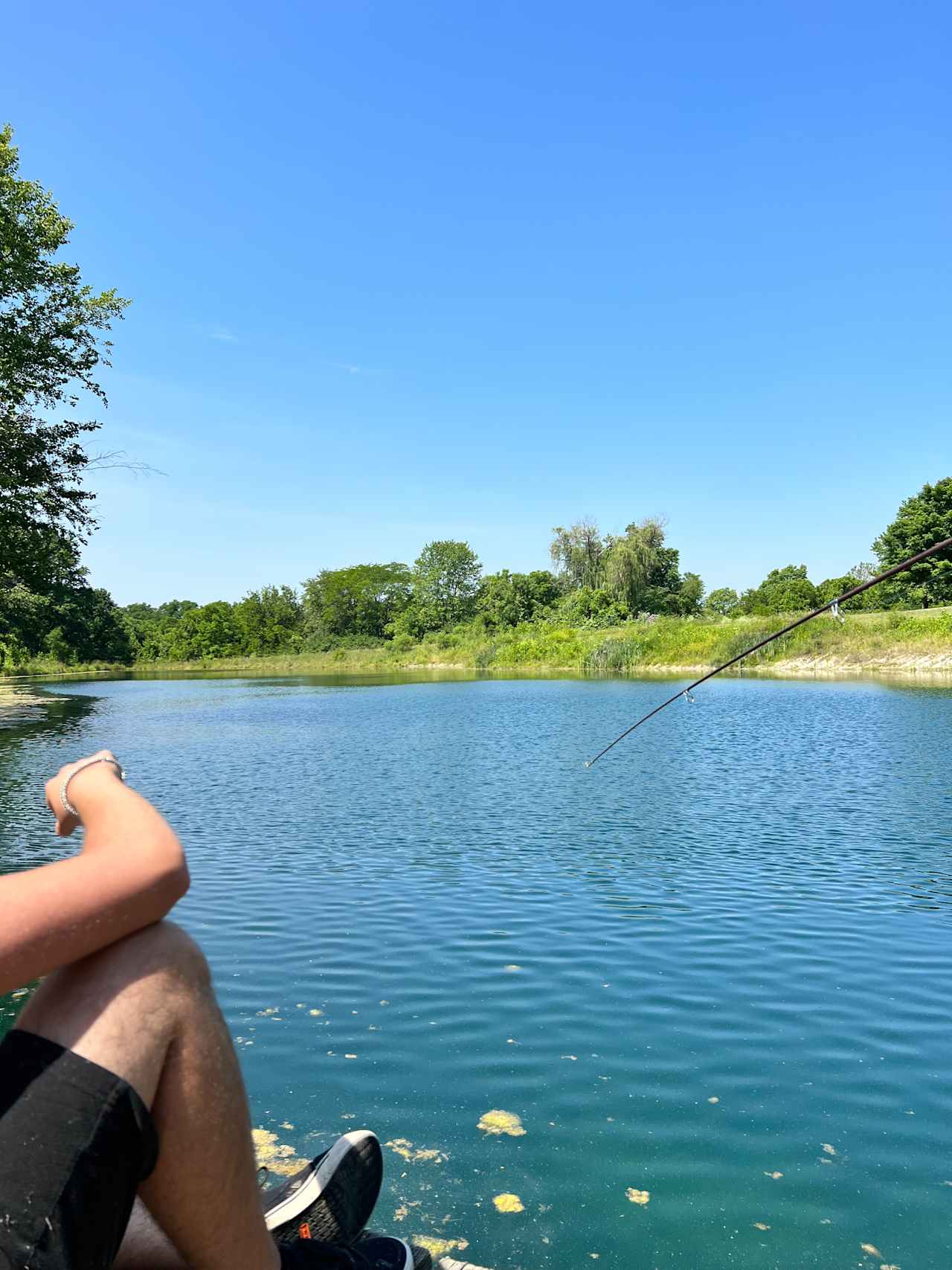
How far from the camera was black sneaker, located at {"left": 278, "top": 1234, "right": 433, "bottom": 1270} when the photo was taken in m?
2.16

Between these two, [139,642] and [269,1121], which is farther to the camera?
[139,642]

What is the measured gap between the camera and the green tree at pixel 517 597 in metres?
87.2

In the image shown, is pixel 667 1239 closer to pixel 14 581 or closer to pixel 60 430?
pixel 60 430

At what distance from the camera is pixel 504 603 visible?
88562 mm

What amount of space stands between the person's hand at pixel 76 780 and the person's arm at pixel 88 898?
0.23 meters

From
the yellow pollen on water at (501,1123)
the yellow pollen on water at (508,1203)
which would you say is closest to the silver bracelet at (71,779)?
the yellow pollen on water at (508,1203)

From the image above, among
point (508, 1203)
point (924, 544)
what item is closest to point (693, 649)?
point (924, 544)

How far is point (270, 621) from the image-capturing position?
384ft

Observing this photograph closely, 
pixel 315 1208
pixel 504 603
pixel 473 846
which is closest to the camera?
pixel 315 1208

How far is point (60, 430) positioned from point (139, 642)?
9872cm

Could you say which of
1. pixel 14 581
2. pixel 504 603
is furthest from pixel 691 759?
pixel 504 603

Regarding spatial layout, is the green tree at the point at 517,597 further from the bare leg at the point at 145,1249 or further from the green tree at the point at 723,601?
the bare leg at the point at 145,1249

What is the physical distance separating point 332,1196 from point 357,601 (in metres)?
114

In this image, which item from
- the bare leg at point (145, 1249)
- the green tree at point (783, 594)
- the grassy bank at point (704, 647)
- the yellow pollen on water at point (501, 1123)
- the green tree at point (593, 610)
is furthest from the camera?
the green tree at point (783, 594)
